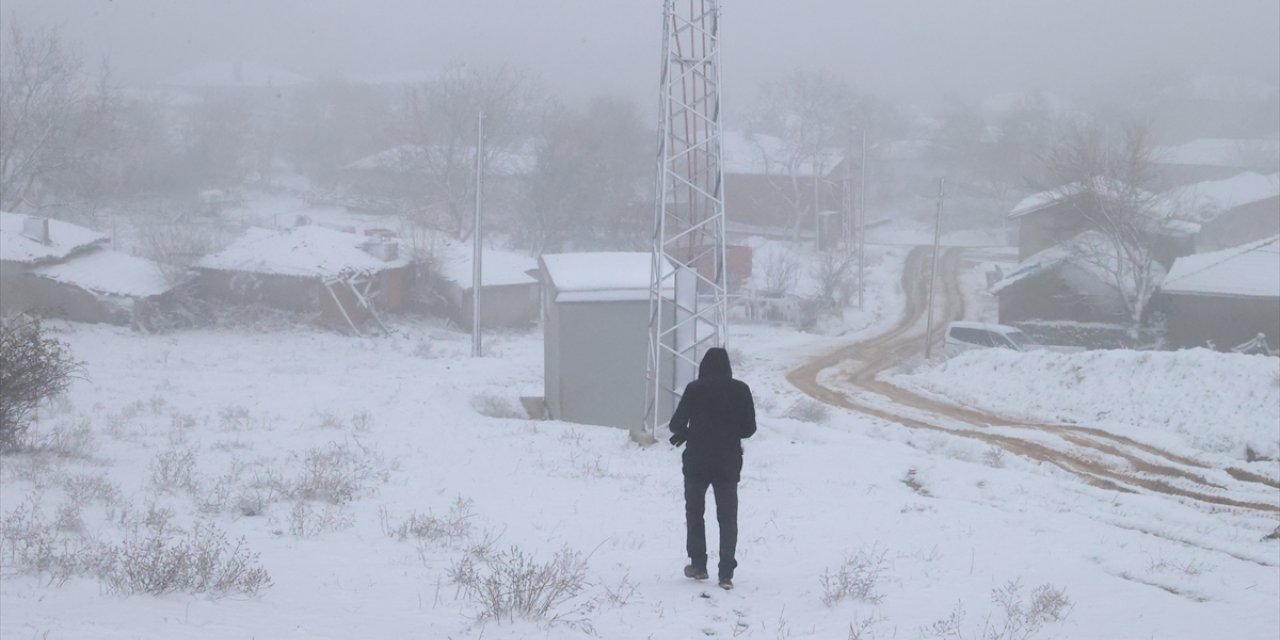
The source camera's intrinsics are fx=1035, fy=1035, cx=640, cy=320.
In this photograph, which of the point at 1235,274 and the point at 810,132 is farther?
the point at 810,132

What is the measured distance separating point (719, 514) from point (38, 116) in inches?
1940

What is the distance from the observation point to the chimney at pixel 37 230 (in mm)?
37188

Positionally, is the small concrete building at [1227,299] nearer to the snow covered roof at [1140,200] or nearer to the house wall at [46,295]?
the snow covered roof at [1140,200]

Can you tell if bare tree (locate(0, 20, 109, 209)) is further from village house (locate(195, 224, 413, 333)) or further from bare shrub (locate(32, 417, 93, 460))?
bare shrub (locate(32, 417, 93, 460))

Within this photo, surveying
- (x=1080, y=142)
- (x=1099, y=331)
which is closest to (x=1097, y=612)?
(x=1099, y=331)

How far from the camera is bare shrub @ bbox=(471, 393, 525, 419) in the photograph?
20.0m

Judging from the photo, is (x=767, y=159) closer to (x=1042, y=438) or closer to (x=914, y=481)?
(x=1042, y=438)

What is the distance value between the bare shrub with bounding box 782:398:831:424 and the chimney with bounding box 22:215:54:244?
29289mm

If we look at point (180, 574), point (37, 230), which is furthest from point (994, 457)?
point (37, 230)

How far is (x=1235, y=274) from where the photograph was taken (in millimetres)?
35031

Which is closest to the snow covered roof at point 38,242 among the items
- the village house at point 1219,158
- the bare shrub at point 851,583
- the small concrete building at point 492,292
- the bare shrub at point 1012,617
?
the small concrete building at point 492,292

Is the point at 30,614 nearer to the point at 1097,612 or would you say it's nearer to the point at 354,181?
the point at 1097,612

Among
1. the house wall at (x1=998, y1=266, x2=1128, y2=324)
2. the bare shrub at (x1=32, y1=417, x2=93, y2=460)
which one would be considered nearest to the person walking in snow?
the bare shrub at (x1=32, y1=417, x2=93, y2=460)

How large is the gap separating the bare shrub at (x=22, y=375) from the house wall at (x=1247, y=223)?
6718 cm
